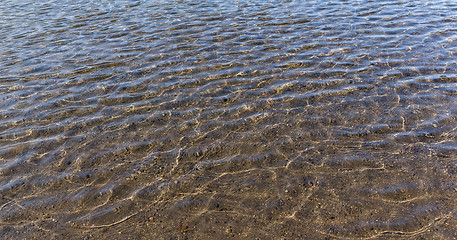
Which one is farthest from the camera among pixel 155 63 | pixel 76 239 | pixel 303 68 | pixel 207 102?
pixel 155 63

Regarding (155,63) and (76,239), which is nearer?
(76,239)

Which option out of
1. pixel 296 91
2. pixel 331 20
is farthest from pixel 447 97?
pixel 331 20

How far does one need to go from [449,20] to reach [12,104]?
1263cm

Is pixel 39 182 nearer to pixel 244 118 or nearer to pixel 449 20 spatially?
pixel 244 118

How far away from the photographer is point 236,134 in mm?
5250

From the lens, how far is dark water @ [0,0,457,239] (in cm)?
379

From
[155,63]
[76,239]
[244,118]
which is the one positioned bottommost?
[76,239]

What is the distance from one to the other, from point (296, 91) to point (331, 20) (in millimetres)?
5435

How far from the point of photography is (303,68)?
7359 millimetres

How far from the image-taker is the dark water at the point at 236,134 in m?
3.79

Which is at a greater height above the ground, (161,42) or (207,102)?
(161,42)

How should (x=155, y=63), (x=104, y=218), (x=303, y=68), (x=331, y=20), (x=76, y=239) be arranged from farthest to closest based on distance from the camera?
(x=331, y=20) < (x=155, y=63) < (x=303, y=68) < (x=104, y=218) < (x=76, y=239)

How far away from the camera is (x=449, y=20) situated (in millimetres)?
9805

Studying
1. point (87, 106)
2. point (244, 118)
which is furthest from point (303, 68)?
point (87, 106)
